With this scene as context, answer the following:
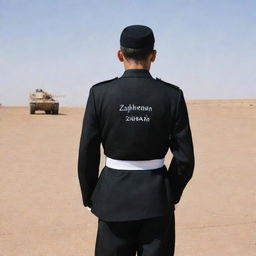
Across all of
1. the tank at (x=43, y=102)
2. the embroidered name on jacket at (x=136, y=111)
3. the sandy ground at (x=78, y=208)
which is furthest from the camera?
the tank at (x=43, y=102)

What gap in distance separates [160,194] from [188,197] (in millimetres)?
4211

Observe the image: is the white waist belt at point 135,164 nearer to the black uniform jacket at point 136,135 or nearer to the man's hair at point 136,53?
the black uniform jacket at point 136,135

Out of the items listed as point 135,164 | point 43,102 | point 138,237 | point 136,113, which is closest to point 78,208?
point 138,237

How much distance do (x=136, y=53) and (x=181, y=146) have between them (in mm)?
554

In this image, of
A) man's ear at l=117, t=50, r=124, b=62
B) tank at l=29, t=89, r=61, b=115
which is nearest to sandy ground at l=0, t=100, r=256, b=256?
man's ear at l=117, t=50, r=124, b=62

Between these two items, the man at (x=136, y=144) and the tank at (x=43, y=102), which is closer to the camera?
the man at (x=136, y=144)

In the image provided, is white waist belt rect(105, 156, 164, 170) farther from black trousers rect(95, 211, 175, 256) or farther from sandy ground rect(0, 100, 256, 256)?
sandy ground rect(0, 100, 256, 256)

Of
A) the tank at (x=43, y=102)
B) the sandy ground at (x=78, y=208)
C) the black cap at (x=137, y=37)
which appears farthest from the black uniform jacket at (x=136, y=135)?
the tank at (x=43, y=102)

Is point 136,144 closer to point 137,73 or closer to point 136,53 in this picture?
point 137,73

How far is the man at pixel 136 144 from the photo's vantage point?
237cm

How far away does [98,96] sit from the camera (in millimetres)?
2428

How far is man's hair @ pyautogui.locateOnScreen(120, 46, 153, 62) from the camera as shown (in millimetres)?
2379

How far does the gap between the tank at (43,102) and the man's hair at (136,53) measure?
1043 inches

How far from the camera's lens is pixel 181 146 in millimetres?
2420
